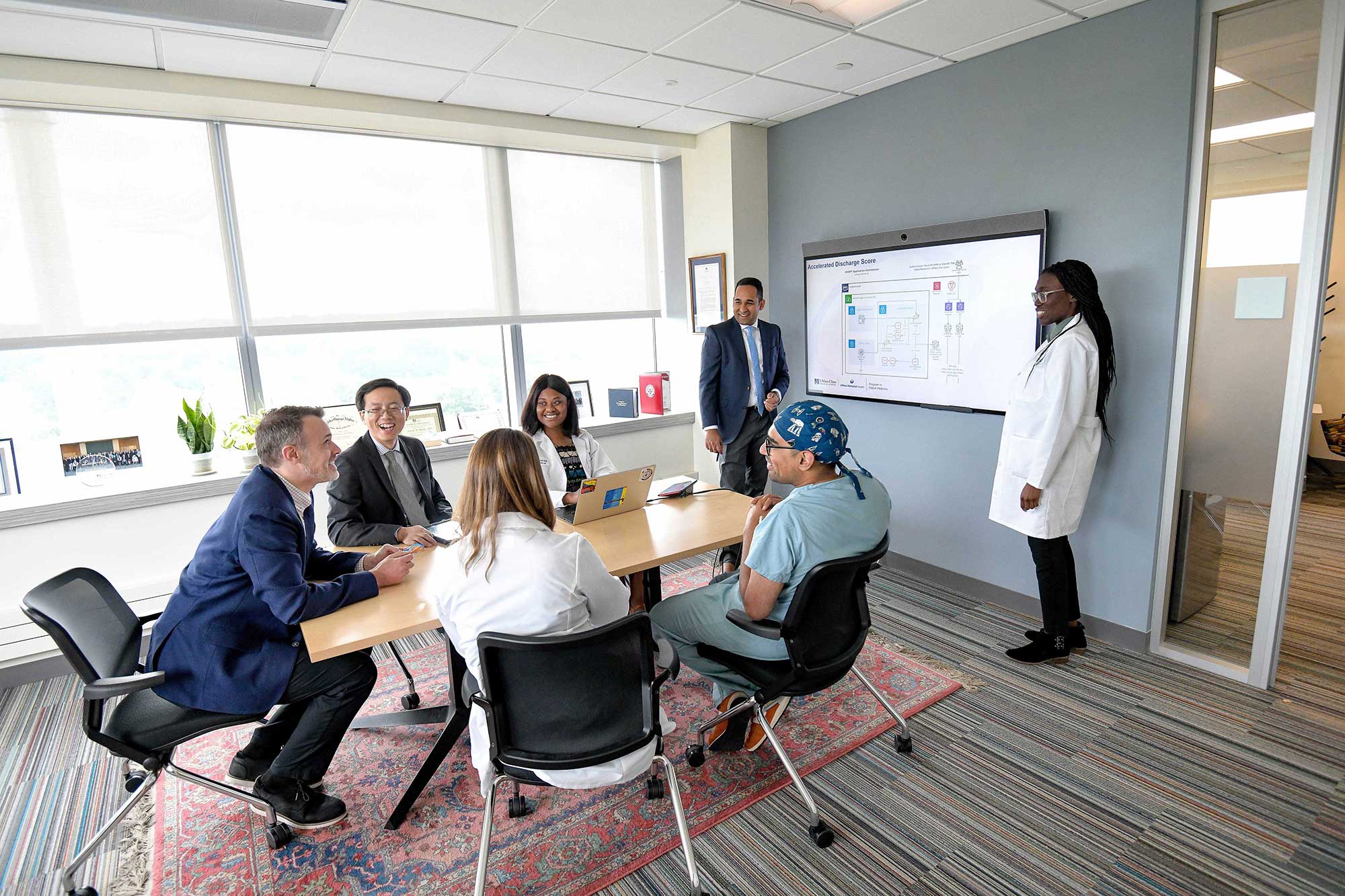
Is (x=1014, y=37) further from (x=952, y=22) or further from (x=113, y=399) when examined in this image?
(x=113, y=399)

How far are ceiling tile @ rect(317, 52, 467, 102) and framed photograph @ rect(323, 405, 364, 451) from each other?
1.68m

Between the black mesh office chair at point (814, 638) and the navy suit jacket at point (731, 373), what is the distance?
221 cm

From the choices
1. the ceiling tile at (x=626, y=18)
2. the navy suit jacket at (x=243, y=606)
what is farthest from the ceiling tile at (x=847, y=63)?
the navy suit jacket at (x=243, y=606)

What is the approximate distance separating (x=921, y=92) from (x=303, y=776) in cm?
404

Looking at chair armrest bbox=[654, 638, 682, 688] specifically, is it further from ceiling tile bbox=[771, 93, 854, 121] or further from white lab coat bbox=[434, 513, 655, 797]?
ceiling tile bbox=[771, 93, 854, 121]

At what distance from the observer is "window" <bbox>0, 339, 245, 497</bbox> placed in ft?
11.5

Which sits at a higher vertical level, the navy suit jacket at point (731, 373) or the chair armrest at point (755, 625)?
the navy suit jacket at point (731, 373)

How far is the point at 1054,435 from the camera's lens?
115 inches

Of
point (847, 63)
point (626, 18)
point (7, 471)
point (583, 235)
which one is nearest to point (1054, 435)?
point (847, 63)

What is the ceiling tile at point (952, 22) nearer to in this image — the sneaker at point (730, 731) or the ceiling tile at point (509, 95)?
the ceiling tile at point (509, 95)

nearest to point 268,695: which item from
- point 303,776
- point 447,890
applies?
point 303,776

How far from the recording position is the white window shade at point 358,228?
12.8ft

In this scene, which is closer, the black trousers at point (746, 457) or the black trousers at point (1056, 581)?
the black trousers at point (1056, 581)

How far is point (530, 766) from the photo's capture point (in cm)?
177
